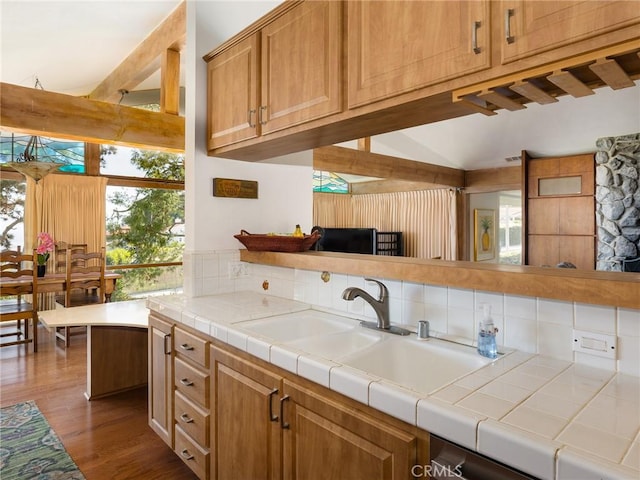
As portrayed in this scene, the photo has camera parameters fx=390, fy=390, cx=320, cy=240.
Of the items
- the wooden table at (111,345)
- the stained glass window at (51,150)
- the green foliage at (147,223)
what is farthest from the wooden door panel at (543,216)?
the stained glass window at (51,150)

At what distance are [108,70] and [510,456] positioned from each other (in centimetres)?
569

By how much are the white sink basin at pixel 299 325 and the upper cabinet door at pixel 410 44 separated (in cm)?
95

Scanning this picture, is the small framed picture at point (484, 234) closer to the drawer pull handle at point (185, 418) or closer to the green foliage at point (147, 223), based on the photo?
the green foliage at point (147, 223)

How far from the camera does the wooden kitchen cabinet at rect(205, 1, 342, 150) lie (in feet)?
5.18

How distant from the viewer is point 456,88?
1179 millimetres

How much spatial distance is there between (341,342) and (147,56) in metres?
3.81

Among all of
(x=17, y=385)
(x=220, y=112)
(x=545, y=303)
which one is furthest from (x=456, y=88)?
(x=17, y=385)

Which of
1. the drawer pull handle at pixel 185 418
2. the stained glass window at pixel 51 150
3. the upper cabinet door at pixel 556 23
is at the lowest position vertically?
the drawer pull handle at pixel 185 418

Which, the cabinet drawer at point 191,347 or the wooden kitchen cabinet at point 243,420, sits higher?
the cabinet drawer at point 191,347

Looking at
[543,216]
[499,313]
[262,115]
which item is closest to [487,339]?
[499,313]

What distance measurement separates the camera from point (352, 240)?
22.2 feet

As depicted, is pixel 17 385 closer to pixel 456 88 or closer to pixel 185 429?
pixel 185 429

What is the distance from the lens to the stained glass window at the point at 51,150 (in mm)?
5176

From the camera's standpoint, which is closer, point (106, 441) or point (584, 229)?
point (106, 441)
